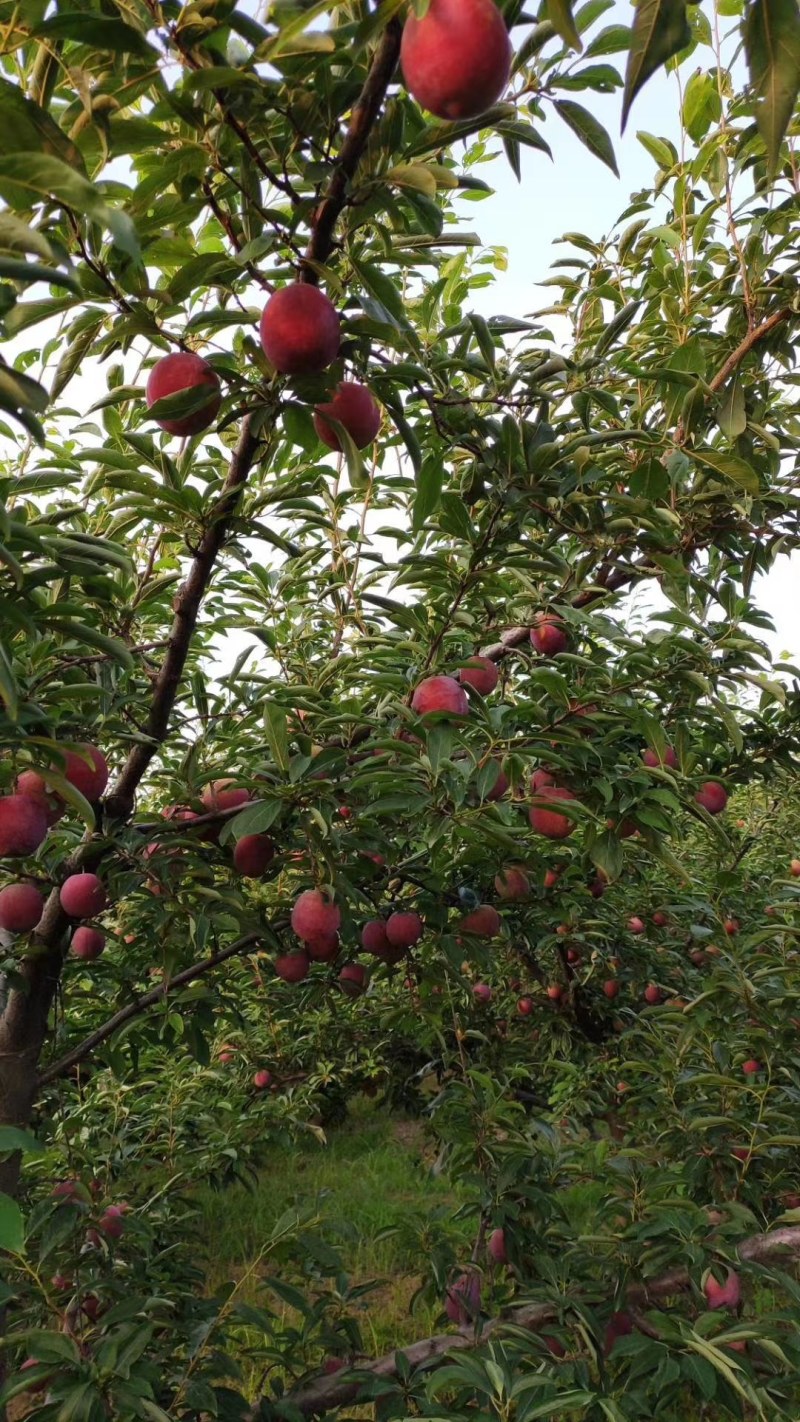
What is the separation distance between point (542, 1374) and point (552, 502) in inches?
59.1

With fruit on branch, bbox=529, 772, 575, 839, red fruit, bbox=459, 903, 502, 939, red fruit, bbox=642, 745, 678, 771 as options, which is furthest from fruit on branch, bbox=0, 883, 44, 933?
red fruit, bbox=642, 745, 678, 771

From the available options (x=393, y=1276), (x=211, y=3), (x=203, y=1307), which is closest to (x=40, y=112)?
(x=211, y=3)

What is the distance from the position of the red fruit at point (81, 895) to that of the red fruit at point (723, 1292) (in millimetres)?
1450

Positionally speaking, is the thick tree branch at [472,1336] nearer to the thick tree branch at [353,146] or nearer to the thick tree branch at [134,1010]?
the thick tree branch at [134,1010]

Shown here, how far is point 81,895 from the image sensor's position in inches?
68.9

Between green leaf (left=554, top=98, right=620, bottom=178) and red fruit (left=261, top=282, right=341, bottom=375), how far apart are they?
13.7 inches

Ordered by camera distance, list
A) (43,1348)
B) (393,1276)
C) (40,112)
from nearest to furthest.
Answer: (40,112) → (43,1348) → (393,1276)

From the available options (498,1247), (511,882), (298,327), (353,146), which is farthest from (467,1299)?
(353,146)

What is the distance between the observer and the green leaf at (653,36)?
25.3 inches

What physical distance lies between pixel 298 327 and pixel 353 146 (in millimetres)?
195

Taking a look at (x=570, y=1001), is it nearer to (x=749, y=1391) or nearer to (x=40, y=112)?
(x=749, y=1391)

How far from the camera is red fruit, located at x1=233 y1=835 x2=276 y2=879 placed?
1.80 metres

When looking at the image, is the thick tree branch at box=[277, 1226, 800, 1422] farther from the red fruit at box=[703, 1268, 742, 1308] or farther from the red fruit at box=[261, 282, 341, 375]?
the red fruit at box=[261, 282, 341, 375]

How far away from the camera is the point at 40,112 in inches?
31.1
